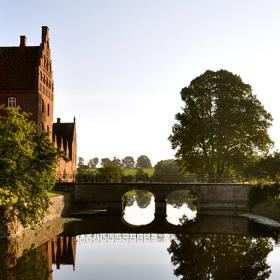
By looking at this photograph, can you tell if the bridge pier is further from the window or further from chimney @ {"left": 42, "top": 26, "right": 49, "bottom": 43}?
chimney @ {"left": 42, "top": 26, "right": 49, "bottom": 43}

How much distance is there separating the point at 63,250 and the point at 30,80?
2732cm

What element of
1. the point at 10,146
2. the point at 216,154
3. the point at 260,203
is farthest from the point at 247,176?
the point at 10,146

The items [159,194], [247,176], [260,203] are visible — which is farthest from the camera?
[247,176]

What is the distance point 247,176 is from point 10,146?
4180 centimetres

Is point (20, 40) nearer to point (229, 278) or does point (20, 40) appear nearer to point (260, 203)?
point (260, 203)

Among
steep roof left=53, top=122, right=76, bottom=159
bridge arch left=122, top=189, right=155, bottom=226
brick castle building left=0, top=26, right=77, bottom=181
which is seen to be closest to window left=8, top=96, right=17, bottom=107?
brick castle building left=0, top=26, right=77, bottom=181

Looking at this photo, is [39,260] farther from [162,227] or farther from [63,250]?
[162,227]

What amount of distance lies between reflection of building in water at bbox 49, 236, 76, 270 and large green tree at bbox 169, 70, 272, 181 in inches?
1007

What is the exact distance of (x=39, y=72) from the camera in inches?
1961

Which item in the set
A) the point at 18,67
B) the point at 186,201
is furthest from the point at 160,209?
the point at 186,201

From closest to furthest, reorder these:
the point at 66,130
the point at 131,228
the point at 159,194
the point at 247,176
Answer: the point at 131,228
the point at 159,194
the point at 247,176
the point at 66,130

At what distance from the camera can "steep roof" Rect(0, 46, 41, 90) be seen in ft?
164

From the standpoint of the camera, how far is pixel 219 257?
84.4 feet

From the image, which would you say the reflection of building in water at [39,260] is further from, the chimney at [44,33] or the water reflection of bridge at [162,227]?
the chimney at [44,33]
